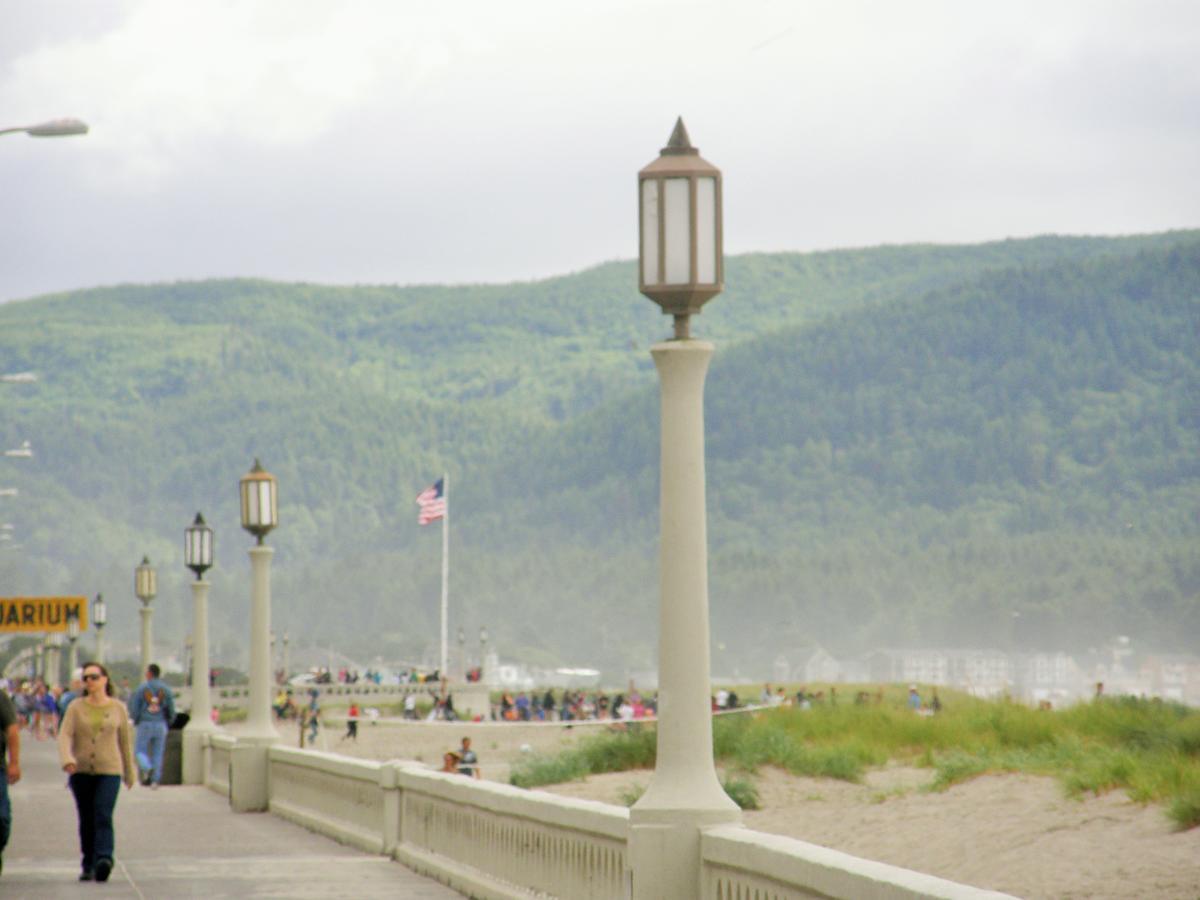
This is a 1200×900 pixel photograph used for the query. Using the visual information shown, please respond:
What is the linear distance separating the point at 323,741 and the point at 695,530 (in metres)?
63.5

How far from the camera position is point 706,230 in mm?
9961

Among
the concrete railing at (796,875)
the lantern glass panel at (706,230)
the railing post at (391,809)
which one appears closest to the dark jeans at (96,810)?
the railing post at (391,809)

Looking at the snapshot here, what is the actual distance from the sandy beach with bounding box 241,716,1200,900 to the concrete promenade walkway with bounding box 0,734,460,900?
20.5 ft

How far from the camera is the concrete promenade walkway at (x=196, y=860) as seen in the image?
14719mm

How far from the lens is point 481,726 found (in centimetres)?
7544

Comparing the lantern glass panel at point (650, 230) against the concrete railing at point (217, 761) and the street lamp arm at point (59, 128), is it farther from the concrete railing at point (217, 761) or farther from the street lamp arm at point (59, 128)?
the concrete railing at point (217, 761)

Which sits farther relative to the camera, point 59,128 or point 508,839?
point 59,128

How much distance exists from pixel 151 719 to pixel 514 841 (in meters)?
15.0

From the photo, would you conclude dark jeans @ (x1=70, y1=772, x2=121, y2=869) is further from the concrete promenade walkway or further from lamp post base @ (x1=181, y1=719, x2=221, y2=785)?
lamp post base @ (x1=181, y1=719, x2=221, y2=785)

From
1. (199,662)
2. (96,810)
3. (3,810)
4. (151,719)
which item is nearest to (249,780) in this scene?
(151,719)

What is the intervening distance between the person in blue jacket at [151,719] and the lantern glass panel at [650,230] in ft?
56.7

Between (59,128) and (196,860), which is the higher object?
(59,128)

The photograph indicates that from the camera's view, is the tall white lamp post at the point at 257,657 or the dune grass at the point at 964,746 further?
the tall white lamp post at the point at 257,657

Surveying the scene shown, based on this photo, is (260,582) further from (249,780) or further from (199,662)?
(199,662)
